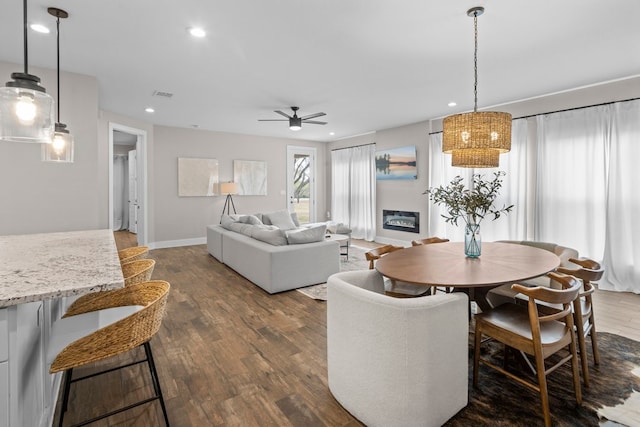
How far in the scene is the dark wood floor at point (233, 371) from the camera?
6.12 ft

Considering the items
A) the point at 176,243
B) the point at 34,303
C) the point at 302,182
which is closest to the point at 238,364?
the point at 34,303

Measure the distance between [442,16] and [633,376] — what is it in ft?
9.57

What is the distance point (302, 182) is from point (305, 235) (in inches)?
195

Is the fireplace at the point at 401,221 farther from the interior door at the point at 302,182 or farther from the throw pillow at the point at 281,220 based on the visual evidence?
the interior door at the point at 302,182

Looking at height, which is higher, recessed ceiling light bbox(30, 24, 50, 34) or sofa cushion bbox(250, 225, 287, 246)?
recessed ceiling light bbox(30, 24, 50, 34)

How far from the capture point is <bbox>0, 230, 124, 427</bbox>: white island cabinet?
1148 millimetres

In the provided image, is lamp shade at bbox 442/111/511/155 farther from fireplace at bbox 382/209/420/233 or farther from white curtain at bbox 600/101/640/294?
fireplace at bbox 382/209/420/233

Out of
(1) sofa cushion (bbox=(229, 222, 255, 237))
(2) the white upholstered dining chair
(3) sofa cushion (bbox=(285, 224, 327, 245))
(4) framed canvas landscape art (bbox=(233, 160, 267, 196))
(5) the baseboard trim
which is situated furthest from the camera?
(4) framed canvas landscape art (bbox=(233, 160, 267, 196))

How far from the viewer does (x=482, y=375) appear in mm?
2227

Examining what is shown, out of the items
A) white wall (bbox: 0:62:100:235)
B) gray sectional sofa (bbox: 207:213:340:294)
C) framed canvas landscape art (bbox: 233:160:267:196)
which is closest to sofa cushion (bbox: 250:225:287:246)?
gray sectional sofa (bbox: 207:213:340:294)

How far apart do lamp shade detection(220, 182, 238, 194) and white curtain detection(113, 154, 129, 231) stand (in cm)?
464

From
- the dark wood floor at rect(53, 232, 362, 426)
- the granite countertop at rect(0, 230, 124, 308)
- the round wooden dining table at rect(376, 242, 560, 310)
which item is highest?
the granite countertop at rect(0, 230, 124, 308)

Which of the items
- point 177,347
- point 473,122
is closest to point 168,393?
point 177,347

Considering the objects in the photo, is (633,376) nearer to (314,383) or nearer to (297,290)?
(314,383)
